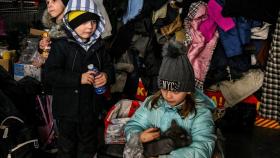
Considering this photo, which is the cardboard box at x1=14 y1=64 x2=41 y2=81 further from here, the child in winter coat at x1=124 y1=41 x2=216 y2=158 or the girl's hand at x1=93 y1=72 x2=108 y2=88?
the child in winter coat at x1=124 y1=41 x2=216 y2=158

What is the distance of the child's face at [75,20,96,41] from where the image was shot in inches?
131

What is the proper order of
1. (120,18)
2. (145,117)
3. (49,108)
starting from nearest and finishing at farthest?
(145,117)
(49,108)
(120,18)

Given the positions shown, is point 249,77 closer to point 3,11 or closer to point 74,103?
point 74,103

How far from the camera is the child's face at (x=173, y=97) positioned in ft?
9.11

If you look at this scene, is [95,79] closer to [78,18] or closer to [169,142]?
[78,18]

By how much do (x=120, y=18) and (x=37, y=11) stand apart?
202 centimetres

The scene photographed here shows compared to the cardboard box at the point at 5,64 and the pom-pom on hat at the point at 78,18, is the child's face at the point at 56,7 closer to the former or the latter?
the pom-pom on hat at the point at 78,18

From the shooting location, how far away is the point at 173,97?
2779 mm

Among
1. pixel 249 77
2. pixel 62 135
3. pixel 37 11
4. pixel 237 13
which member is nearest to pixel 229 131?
pixel 249 77

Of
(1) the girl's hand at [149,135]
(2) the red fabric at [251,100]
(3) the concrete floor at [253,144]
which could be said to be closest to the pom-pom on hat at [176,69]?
(1) the girl's hand at [149,135]

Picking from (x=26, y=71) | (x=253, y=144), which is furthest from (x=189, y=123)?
(x=26, y=71)

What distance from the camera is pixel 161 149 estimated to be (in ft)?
8.77

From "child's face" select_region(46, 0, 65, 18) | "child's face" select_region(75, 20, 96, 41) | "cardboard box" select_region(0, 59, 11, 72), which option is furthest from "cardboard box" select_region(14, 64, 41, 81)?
"child's face" select_region(75, 20, 96, 41)

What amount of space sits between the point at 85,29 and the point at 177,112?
41.6 inches
